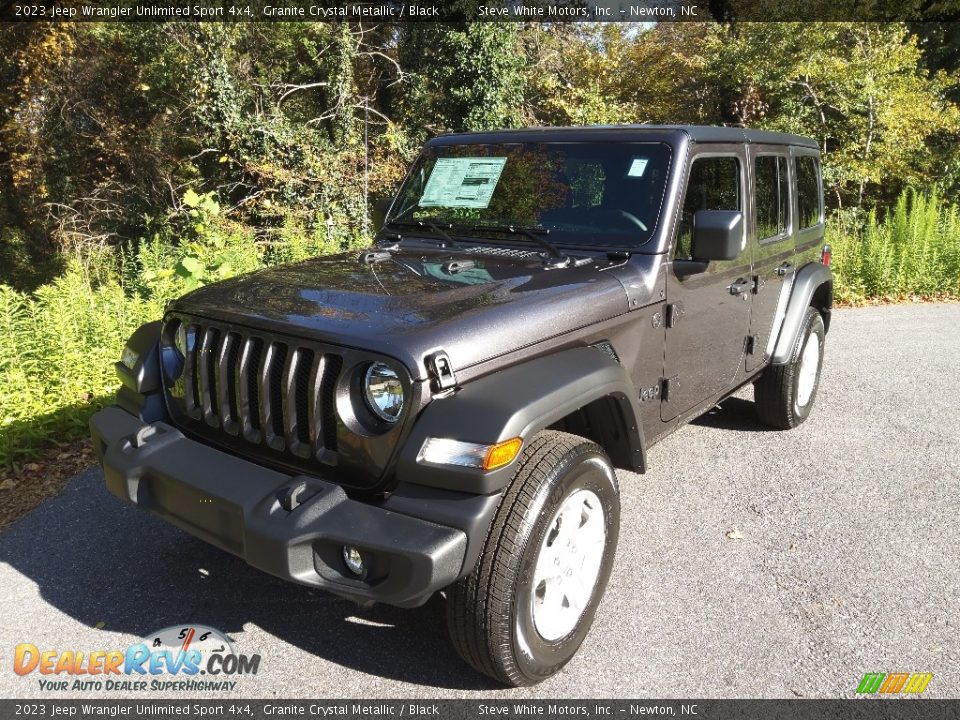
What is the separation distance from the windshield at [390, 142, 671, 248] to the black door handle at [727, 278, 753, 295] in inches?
32.0

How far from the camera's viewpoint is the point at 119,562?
352 cm

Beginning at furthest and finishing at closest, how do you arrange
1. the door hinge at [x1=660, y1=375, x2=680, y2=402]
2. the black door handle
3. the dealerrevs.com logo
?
the black door handle
the door hinge at [x1=660, y1=375, x2=680, y2=402]
the dealerrevs.com logo

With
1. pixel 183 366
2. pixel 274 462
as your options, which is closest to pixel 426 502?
pixel 274 462

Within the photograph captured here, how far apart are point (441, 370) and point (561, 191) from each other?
1537 millimetres

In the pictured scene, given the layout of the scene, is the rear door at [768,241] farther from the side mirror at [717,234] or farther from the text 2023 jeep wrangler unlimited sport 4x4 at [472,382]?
the side mirror at [717,234]

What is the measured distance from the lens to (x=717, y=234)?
323cm

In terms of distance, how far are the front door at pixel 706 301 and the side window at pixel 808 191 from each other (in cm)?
106

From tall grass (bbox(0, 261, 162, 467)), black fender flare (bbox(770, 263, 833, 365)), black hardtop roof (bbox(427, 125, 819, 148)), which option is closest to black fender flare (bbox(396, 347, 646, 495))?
black hardtop roof (bbox(427, 125, 819, 148))

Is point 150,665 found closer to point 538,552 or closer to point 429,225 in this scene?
point 538,552

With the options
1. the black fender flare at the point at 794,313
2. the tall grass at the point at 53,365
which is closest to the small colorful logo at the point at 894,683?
the black fender flare at the point at 794,313

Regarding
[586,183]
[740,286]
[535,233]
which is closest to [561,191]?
[586,183]

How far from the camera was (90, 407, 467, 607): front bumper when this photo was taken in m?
2.21

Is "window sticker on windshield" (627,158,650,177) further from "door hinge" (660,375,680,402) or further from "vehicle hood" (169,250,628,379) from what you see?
"door hinge" (660,375,680,402)

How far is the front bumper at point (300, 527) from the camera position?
221 centimetres
